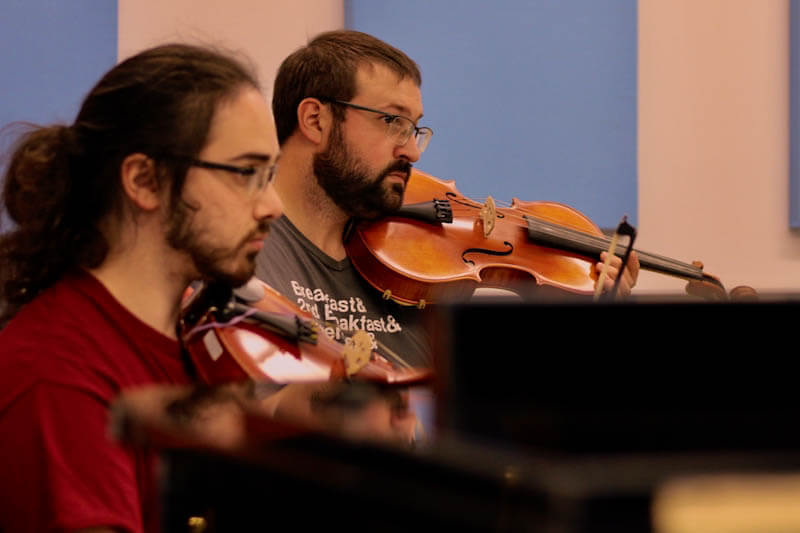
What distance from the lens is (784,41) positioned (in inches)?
126

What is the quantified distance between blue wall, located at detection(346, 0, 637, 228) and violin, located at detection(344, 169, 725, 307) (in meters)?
0.53

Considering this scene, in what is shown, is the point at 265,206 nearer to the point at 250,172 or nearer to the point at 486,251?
the point at 250,172

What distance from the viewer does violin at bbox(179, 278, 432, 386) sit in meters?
1.31

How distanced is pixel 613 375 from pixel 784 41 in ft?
9.39

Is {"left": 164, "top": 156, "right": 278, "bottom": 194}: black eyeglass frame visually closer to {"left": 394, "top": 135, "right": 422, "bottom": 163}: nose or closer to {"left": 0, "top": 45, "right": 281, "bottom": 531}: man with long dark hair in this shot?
{"left": 0, "top": 45, "right": 281, "bottom": 531}: man with long dark hair

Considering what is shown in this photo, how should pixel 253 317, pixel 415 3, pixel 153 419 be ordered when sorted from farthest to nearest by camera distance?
1. pixel 415 3
2. pixel 253 317
3. pixel 153 419

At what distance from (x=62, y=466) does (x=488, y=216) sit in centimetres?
149

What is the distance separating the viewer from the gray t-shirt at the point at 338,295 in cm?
212

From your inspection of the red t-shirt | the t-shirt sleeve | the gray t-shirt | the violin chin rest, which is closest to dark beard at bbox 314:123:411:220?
the gray t-shirt

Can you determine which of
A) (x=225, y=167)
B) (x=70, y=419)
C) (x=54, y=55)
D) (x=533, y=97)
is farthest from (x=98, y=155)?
(x=533, y=97)

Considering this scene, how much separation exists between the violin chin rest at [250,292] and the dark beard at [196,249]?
0.22 ft

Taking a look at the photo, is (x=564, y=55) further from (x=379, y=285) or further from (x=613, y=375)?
(x=613, y=375)

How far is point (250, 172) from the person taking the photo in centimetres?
142

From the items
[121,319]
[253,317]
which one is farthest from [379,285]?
[121,319]
